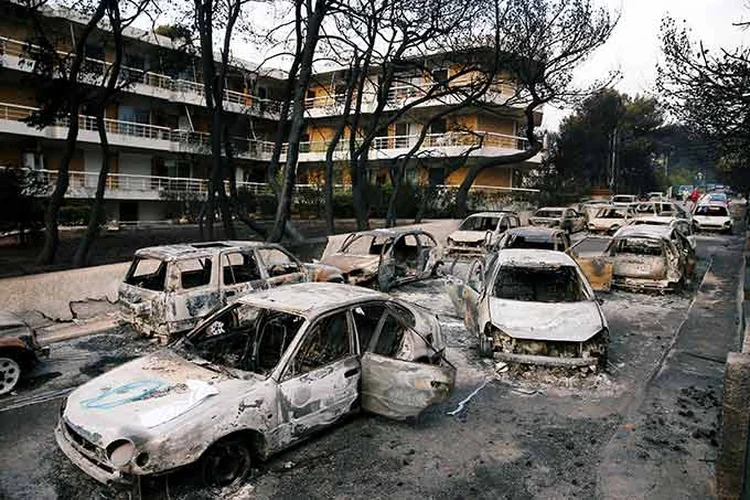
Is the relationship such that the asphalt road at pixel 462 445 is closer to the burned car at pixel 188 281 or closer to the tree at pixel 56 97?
the burned car at pixel 188 281

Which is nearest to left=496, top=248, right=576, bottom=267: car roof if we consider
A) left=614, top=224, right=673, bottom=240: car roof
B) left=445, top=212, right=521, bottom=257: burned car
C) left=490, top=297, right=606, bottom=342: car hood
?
left=490, top=297, right=606, bottom=342: car hood

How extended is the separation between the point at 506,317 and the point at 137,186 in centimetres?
2818

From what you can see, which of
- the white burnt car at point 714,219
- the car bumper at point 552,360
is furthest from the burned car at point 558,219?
the car bumper at point 552,360

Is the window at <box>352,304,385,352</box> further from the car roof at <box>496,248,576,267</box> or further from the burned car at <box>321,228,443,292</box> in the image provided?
the burned car at <box>321,228,443,292</box>

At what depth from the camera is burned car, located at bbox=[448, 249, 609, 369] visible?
22.4 feet

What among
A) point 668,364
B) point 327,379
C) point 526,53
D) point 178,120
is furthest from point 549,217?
point 178,120

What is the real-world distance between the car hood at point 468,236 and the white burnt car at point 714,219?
1580 centimetres

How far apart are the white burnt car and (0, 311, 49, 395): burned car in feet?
95.9

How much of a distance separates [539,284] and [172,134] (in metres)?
28.8

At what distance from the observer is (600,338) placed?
688 centimetres

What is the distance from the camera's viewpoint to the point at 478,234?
17.8 meters

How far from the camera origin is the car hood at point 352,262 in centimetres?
1207

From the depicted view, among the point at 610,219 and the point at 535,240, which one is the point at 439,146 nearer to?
the point at 610,219

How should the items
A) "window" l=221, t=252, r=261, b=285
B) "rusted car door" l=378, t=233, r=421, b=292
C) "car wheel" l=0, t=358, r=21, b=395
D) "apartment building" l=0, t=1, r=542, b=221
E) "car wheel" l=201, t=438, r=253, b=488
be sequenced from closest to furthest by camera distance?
"car wheel" l=201, t=438, r=253, b=488 < "car wheel" l=0, t=358, r=21, b=395 < "window" l=221, t=252, r=261, b=285 < "rusted car door" l=378, t=233, r=421, b=292 < "apartment building" l=0, t=1, r=542, b=221
